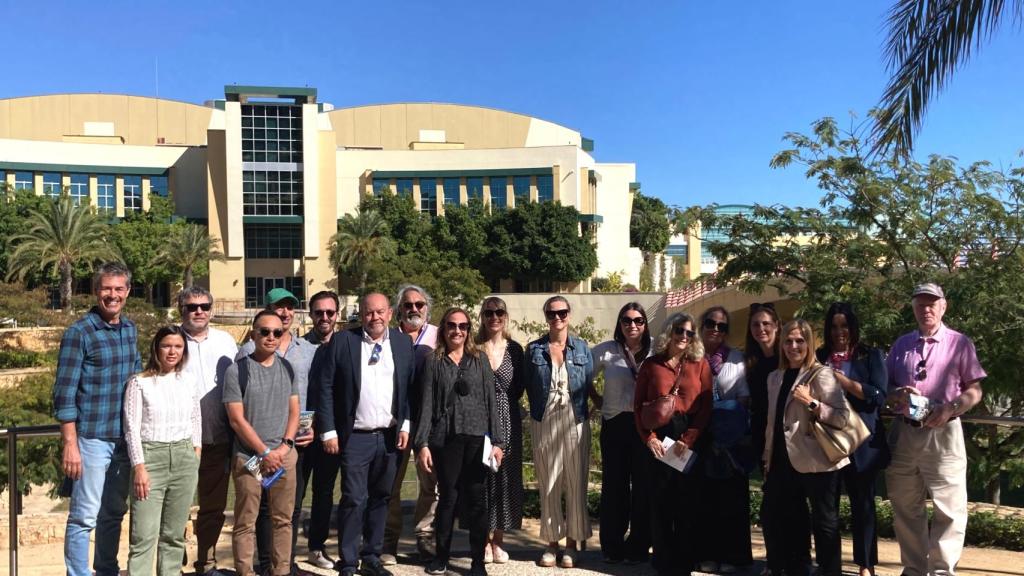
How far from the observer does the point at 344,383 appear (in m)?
5.46

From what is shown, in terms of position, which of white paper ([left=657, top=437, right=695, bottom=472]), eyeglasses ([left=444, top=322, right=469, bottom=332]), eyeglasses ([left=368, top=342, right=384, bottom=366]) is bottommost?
white paper ([left=657, top=437, right=695, bottom=472])

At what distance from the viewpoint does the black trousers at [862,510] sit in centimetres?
519

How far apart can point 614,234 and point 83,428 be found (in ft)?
187

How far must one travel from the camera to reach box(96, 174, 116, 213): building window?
176ft

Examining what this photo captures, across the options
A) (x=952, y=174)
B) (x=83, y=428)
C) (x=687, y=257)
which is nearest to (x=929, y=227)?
(x=952, y=174)

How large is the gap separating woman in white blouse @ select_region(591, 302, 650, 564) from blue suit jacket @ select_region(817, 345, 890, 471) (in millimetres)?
1245

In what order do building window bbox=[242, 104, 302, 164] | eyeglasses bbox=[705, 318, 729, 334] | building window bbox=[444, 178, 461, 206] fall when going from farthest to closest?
building window bbox=[444, 178, 461, 206], building window bbox=[242, 104, 302, 164], eyeglasses bbox=[705, 318, 729, 334]

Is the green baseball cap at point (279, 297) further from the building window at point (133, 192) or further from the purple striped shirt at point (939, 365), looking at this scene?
the building window at point (133, 192)

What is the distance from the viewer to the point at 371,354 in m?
5.55

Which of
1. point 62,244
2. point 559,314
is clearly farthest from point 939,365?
point 62,244

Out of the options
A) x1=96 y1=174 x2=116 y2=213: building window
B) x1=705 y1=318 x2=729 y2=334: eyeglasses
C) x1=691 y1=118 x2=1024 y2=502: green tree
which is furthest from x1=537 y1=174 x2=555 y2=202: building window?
x1=705 y1=318 x2=729 y2=334: eyeglasses

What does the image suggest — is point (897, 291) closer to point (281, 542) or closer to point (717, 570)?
point (717, 570)

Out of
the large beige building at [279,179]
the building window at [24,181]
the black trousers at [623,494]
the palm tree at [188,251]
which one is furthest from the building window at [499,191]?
the black trousers at [623,494]

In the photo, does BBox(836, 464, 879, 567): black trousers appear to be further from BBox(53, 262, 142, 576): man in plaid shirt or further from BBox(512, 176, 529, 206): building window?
BBox(512, 176, 529, 206): building window
